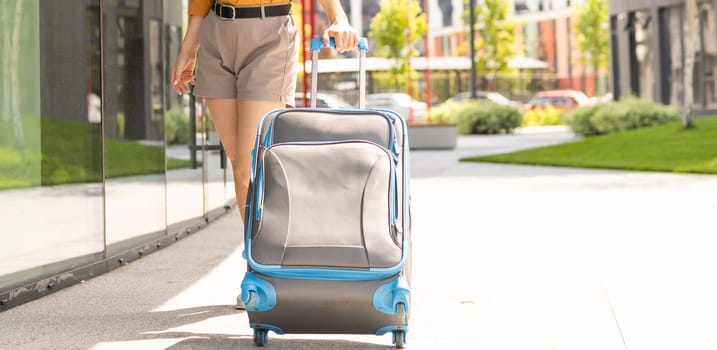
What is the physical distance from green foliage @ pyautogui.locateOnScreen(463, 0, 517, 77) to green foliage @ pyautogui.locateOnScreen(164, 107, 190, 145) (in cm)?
4144

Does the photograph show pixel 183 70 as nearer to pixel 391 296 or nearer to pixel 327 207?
pixel 327 207

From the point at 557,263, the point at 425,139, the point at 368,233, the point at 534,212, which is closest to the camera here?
the point at 368,233

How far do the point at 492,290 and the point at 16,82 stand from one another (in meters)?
2.57

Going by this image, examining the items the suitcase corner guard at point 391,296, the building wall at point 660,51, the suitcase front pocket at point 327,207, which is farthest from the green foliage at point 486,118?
the suitcase corner guard at point 391,296

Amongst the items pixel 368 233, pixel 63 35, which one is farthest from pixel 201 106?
pixel 368 233

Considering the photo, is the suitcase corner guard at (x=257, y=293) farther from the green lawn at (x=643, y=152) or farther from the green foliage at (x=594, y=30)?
the green foliage at (x=594, y=30)

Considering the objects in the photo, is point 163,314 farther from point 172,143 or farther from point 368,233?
point 172,143

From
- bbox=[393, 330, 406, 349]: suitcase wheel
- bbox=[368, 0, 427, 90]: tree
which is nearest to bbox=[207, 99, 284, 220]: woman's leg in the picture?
bbox=[393, 330, 406, 349]: suitcase wheel

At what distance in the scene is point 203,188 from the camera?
945 cm

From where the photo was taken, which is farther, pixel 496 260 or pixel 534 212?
pixel 534 212

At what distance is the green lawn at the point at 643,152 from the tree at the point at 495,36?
27641 millimetres

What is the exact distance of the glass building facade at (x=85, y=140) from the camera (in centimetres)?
564

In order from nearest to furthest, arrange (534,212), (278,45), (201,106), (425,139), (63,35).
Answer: (278,45) → (63,35) → (201,106) → (534,212) → (425,139)

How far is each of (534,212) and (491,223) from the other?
3.22 feet
